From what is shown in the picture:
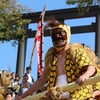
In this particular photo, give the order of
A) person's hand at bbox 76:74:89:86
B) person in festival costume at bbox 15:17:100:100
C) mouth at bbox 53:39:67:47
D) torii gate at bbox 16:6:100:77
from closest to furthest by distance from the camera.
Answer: person's hand at bbox 76:74:89:86 → person in festival costume at bbox 15:17:100:100 → mouth at bbox 53:39:67:47 → torii gate at bbox 16:6:100:77

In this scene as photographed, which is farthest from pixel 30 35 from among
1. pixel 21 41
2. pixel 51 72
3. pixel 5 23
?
pixel 51 72

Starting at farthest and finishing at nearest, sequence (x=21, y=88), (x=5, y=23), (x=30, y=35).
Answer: (x=30, y=35), (x=5, y=23), (x=21, y=88)

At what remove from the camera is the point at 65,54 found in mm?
4156

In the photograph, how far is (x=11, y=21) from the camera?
17.5 m

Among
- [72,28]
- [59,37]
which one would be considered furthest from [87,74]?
[72,28]

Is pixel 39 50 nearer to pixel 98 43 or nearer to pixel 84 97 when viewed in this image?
pixel 98 43

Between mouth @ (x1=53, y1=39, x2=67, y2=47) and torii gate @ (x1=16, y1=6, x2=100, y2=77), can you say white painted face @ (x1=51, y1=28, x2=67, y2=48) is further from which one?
torii gate @ (x1=16, y1=6, x2=100, y2=77)

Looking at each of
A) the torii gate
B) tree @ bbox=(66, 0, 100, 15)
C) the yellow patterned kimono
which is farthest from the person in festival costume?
the torii gate

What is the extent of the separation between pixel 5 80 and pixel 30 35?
1315 cm

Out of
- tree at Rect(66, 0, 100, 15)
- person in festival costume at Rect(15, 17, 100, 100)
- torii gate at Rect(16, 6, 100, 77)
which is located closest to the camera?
person in festival costume at Rect(15, 17, 100, 100)

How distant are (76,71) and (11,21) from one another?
13.8 m

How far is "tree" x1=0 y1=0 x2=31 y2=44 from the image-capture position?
15598 mm

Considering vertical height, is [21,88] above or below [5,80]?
below

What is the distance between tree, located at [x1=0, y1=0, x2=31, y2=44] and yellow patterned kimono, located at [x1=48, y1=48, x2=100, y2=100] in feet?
37.5
